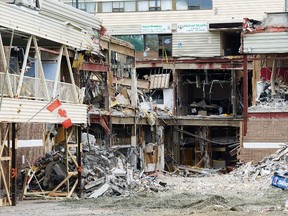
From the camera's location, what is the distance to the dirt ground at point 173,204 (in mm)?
24141

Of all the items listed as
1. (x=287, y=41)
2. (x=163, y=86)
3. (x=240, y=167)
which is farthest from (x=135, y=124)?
(x=163, y=86)

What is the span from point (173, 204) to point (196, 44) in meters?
37.9

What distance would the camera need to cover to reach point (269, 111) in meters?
43.7

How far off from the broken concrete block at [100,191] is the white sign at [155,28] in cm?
3568

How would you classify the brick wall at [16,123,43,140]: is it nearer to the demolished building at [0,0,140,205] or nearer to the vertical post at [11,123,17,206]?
the demolished building at [0,0,140,205]

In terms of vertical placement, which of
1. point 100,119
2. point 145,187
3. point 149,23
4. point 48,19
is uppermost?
point 149,23

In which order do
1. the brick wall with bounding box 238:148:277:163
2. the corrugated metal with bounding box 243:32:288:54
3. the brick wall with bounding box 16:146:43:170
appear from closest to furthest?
the brick wall with bounding box 16:146:43:170, the brick wall with bounding box 238:148:277:163, the corrugated metal with bounding box 243:32:288:54

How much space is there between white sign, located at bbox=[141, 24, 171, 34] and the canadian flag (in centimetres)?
3766

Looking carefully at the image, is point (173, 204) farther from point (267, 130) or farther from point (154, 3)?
point (154, 3)

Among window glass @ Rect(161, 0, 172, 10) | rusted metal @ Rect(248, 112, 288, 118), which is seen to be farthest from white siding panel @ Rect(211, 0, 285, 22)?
rusted metal @ Rect(248, 112, 288, 118)

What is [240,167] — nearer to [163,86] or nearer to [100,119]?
[100,119]

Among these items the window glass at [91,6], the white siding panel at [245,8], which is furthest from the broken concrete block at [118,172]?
the window glass at [91,6]

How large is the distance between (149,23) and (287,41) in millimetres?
23685

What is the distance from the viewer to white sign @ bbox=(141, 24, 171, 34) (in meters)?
65.0
